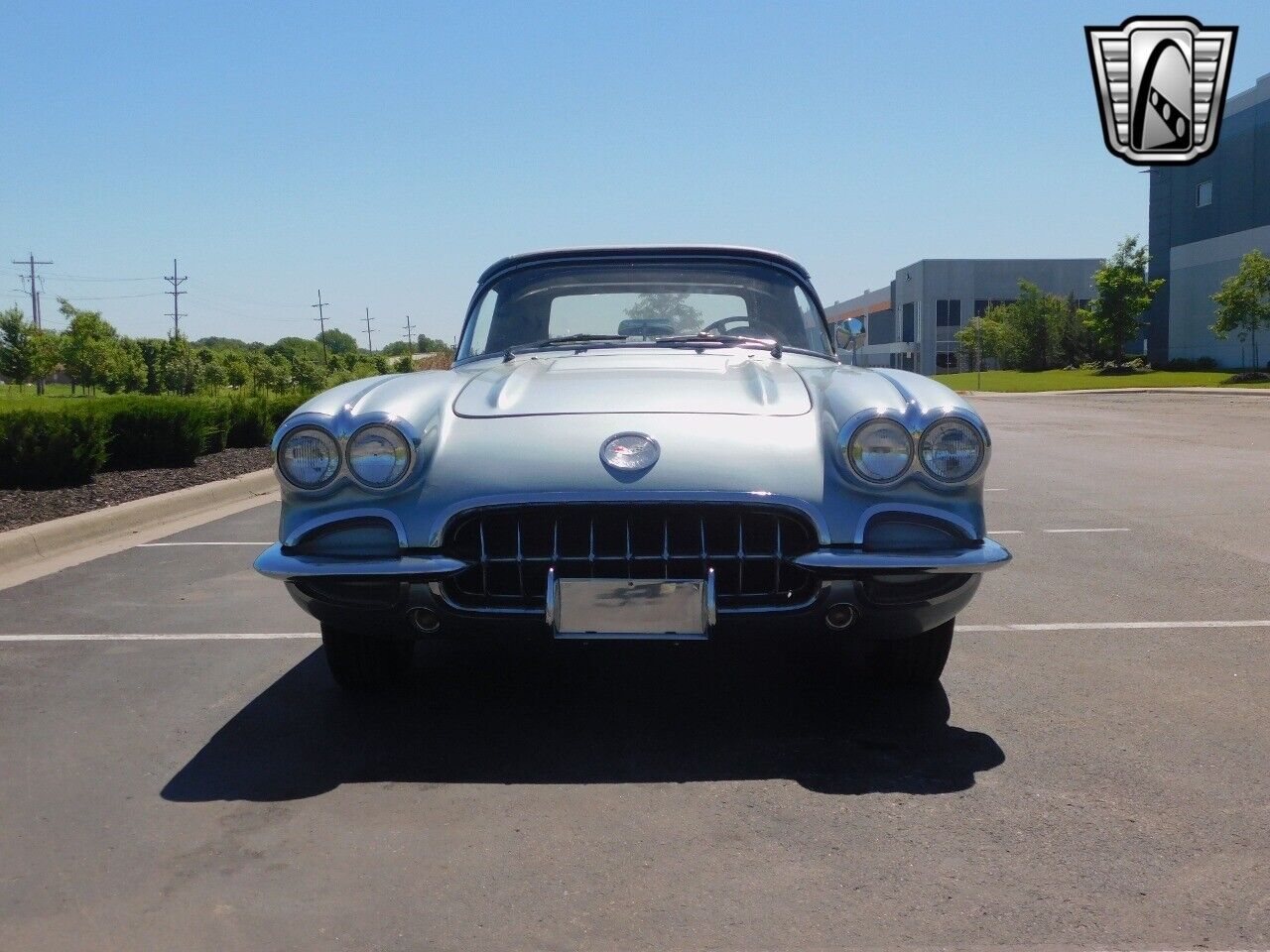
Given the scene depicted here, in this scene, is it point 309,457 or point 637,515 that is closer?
point 637,515

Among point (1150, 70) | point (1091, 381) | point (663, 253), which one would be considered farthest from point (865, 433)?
point (1091, 381)

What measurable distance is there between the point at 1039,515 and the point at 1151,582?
285 cm

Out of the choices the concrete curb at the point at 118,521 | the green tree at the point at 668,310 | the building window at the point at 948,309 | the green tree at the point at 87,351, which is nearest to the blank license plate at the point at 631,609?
the green tree at the point at 668,310

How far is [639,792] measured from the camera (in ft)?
10.2

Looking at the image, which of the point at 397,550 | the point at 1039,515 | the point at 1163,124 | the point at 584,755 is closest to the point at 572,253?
the point at 397,550

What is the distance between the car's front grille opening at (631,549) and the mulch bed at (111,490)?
5.70m

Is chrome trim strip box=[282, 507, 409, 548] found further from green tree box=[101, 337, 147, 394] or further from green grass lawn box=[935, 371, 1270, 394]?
green tree box=[101, 337, 147, 394]

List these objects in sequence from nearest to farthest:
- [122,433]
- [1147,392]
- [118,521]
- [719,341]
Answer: [719,341], [118,521], [122,433], [1147,392]

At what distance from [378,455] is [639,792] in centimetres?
122

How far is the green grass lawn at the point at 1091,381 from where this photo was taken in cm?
A: 4678

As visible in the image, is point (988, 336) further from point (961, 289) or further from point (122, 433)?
point (122, 433)

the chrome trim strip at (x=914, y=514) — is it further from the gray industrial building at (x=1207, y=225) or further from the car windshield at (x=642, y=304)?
the gray industrial building at (x=1207, y=225)

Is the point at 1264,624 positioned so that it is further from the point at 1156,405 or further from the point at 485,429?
the point at 1156,405

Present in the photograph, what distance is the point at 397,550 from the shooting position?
3.38 metres
